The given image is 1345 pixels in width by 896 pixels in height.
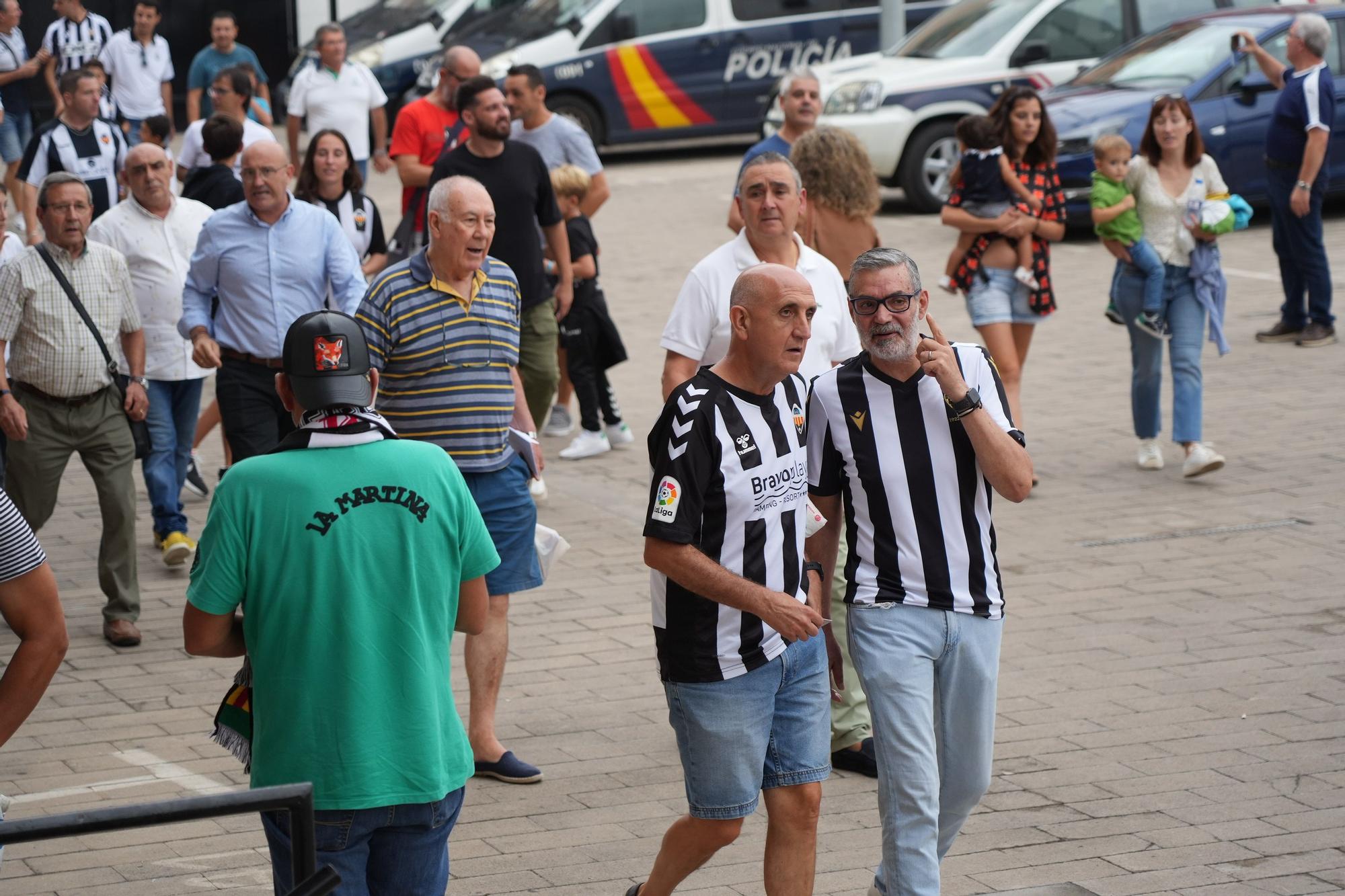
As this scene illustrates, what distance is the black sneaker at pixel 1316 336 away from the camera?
12.3 metres

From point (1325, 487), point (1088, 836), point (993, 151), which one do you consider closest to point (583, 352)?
point (993, 151)

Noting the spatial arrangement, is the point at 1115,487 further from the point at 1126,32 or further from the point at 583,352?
the point at 1126,32

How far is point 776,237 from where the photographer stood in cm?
583

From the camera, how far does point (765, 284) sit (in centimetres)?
437

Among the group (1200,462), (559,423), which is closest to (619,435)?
(559,423)

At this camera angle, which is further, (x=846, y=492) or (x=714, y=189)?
(x=714, y=189)

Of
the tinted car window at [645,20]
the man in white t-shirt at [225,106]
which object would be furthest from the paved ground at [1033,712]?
the tinted car window at [645,20]

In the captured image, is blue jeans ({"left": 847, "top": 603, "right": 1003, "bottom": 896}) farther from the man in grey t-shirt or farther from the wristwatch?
the man in grey t-shirt

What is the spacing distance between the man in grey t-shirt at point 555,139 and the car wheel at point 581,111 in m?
9.24

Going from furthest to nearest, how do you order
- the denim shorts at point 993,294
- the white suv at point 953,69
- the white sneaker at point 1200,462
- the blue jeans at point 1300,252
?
1. the white suv at point 953,69
2. the blue jeans at point 1300,252
3. the white sneaker at point 1200,462
4. the denim shorts at point 993,294

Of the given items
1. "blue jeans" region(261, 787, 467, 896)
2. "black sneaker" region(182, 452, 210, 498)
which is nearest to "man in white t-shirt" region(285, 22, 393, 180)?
"black sneaker" region(182, 452, 210, 498)

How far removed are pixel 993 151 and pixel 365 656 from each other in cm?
632

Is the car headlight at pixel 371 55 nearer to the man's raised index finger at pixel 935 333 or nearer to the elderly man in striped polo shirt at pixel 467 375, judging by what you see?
the elderly man in striped polo shirt at pixel 467 375

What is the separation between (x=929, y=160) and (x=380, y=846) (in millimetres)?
14008
